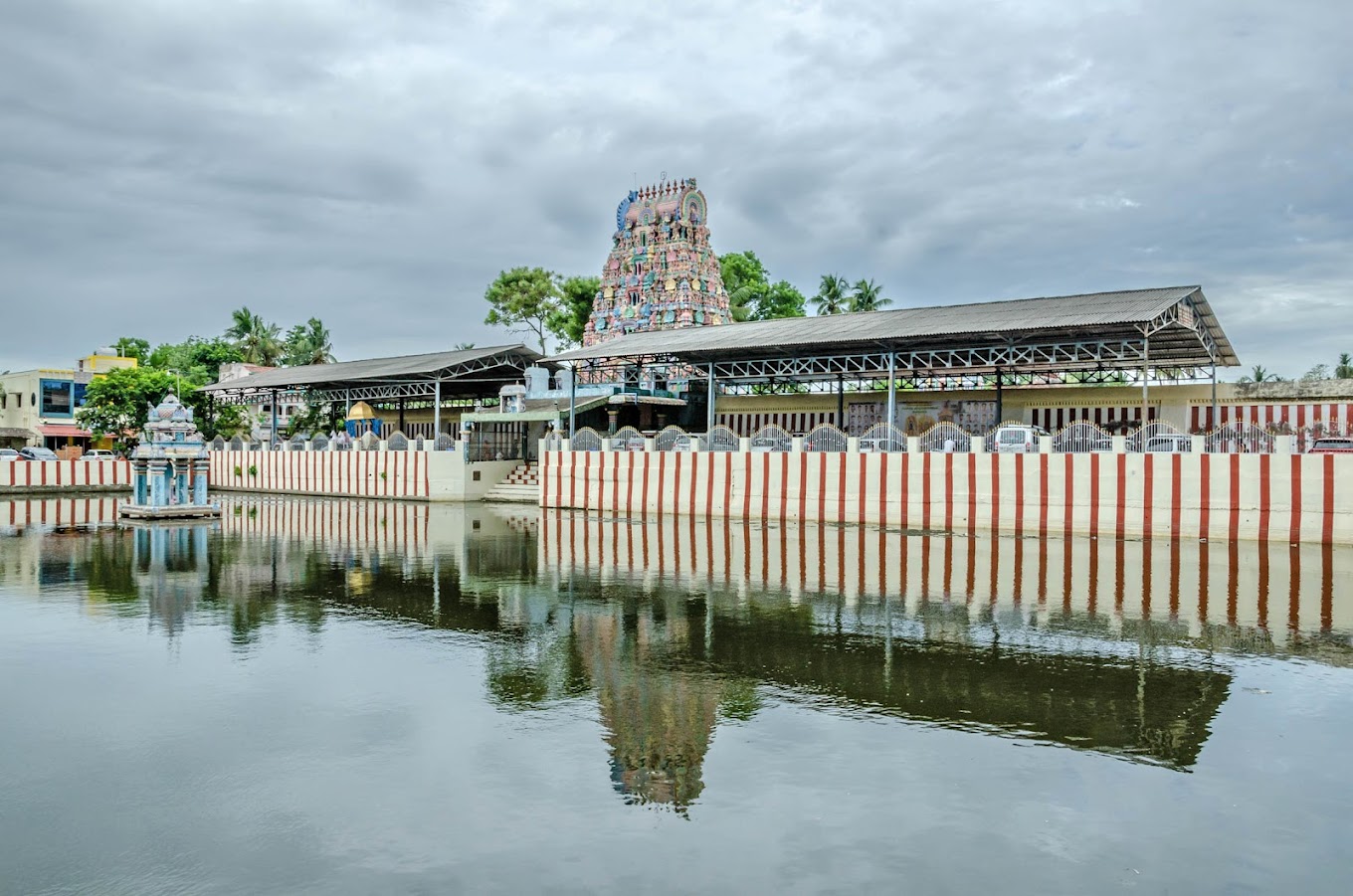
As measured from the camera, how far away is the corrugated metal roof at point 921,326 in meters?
25.7

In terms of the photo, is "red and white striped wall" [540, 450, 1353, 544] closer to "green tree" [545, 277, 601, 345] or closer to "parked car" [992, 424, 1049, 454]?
"parked car" [992, 424, 1049, 454]

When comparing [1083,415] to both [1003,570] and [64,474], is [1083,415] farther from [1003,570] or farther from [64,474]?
[64,474]

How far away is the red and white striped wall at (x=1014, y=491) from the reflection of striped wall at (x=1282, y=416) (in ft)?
23.2

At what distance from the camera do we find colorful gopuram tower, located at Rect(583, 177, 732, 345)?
4525 centimetres

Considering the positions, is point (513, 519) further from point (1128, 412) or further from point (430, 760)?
point (430, 760)

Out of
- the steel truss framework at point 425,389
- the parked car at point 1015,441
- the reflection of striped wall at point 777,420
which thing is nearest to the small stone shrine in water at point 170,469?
the steel truss framework at point 425,389

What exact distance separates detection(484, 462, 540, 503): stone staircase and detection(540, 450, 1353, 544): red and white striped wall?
5.12 meters

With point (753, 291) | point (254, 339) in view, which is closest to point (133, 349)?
point (254, 339)

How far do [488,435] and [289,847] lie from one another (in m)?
37.6

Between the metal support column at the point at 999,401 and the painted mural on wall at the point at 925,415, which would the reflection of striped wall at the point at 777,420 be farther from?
the metal support column at the point at 999,401

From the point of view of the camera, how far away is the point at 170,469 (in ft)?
96.9

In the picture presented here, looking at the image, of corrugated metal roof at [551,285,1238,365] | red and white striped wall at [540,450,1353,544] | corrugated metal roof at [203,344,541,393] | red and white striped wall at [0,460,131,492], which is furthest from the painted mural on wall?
red and white striped wall at [0,460,131,492]

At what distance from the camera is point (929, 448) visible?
88.1ft

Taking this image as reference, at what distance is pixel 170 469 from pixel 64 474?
749 inches
